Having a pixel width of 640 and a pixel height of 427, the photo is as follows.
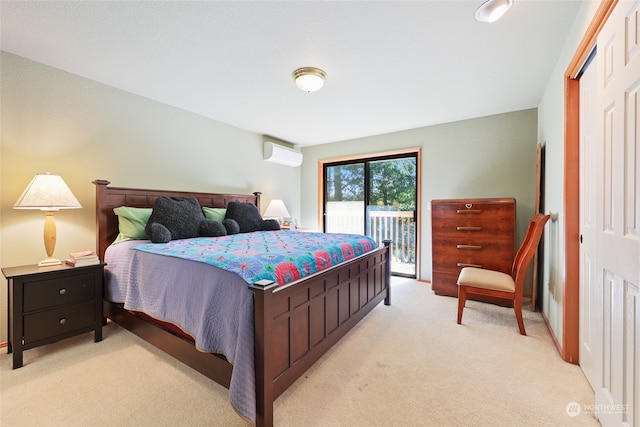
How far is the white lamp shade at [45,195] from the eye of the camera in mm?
1928

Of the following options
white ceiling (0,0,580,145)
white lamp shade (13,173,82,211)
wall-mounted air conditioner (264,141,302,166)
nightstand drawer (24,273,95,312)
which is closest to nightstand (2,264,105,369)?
nightstand drawer (24,273,95,312)

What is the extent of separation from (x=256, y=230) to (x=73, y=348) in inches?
78.3

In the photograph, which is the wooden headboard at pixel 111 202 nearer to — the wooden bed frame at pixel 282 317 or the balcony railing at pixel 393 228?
the wooden bed frame at pixel 282 317

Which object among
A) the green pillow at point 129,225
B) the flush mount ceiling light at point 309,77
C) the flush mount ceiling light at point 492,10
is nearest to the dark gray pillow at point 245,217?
the green pillow at point 129,225

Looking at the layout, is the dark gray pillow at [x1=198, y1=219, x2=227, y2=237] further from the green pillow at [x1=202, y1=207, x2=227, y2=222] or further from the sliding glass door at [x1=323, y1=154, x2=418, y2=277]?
the sliding glass door at [x1=323, y1=154, x2=418, y2=277]

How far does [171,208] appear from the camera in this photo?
265cm

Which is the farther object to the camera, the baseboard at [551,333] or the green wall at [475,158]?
the green wall at [475,158]

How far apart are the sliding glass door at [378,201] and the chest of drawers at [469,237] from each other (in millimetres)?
802

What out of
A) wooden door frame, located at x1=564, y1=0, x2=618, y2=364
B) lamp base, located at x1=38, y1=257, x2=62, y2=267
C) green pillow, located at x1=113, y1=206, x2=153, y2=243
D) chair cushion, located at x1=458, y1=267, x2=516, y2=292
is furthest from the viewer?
green pillow, located at x1=113, y1=206, x2=153, y2=243

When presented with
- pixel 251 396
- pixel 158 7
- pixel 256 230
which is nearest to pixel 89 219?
pixel 256 230

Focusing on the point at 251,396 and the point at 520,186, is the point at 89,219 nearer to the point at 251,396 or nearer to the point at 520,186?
the point at 251,396

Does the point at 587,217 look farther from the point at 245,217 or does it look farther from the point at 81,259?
the point at 81,259

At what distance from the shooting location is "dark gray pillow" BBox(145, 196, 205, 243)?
2.39m

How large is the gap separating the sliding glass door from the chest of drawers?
2.63 ft
